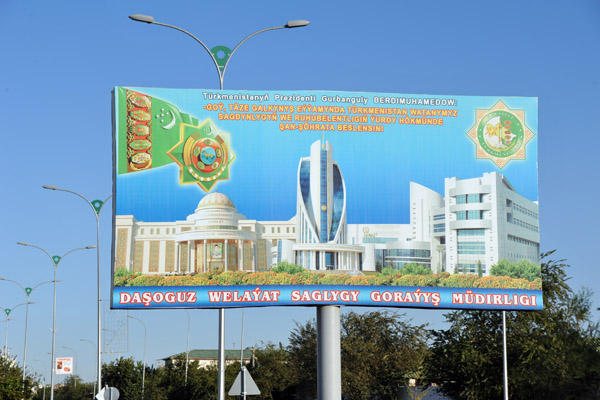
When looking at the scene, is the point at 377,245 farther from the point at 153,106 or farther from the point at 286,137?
the point at 153,106

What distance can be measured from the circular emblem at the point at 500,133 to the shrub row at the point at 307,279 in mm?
3088

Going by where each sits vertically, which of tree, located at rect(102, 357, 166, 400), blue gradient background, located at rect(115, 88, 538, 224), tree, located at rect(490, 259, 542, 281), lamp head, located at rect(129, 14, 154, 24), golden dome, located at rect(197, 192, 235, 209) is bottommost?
tree, located at rect(102, 357, 166, 400)

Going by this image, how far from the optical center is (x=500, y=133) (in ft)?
72.0

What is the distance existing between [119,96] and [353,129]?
5517 millimetres

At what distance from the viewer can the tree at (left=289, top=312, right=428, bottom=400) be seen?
54.3 meters

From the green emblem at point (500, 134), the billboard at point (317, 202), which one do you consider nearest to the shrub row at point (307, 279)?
the billboard at point (317, 202)

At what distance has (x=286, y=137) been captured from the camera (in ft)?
70.1

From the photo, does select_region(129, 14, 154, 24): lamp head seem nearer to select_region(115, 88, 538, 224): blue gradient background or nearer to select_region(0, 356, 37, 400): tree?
select_region(115, 88, 538, 224): blue gradient background

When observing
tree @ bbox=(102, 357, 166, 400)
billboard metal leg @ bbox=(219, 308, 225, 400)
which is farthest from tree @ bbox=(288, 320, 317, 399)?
billboard metal leg @ bbox=(219, 308, 225, 400)

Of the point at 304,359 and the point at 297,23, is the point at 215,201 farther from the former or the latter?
the point at 304,359

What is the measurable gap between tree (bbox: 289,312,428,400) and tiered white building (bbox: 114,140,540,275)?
3306cm

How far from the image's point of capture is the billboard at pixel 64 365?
4803 centimetres

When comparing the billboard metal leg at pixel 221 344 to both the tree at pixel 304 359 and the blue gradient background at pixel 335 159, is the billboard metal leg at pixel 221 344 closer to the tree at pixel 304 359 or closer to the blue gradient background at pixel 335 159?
the blue gradient background at pixel 335 159

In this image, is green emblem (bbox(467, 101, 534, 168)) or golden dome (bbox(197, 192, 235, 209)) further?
green emblem (bbox(467, 101, 534, 168))
